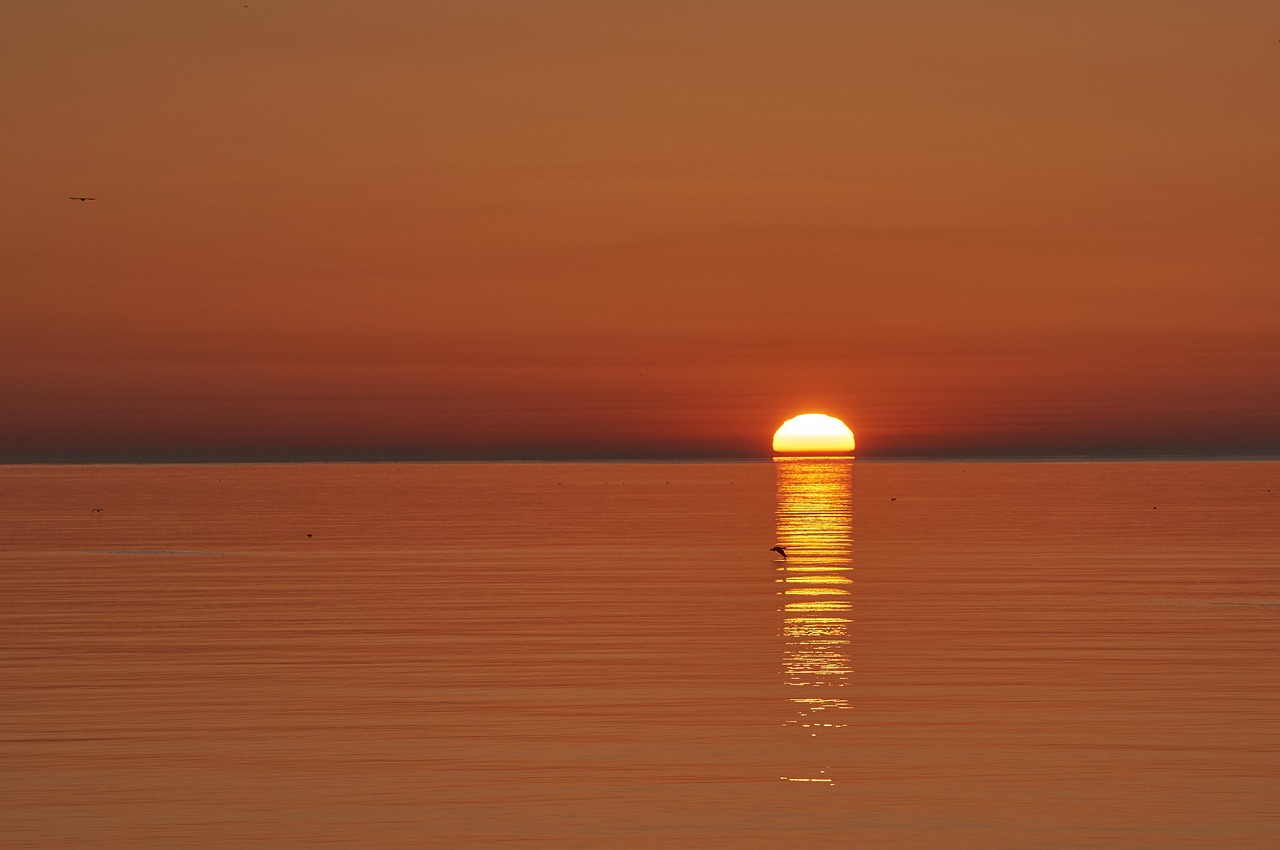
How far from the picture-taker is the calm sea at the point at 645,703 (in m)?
20.3

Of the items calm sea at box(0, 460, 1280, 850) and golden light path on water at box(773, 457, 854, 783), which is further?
golden light path on water at box(773, 457, 854, 783)

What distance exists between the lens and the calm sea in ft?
66.6

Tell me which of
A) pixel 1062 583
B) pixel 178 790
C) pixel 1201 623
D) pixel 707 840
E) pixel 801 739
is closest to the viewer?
pixel 707 840

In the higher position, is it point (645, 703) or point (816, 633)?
point (816, 633)

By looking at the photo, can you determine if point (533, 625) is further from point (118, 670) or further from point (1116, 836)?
point (1116, 836)

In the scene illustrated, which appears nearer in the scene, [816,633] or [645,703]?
[645,703]

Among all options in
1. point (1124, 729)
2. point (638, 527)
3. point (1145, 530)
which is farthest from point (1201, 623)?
point (638, 527)

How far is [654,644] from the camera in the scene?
37.1 metres

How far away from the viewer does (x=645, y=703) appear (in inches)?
1129

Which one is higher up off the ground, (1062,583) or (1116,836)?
(1062,583)

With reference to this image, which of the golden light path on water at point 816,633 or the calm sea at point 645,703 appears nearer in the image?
the calm sea at point 645,703

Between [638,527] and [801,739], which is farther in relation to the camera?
[638,527]

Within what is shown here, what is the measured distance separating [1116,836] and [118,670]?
20586mm

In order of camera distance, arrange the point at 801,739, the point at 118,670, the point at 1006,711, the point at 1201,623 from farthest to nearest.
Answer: the point at 1201,623 → the point at 118,670 → the point at 1006,711 → the point at 801,739
